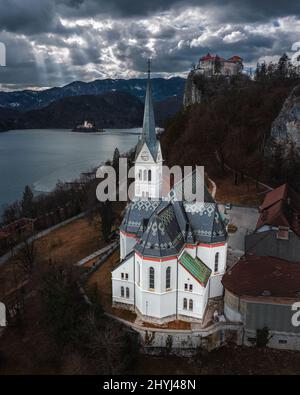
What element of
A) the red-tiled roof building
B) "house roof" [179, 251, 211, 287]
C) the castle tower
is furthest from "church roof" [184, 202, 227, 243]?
the red-tiled roof building

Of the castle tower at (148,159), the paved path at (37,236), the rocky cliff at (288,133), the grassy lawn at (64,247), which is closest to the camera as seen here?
the castle tower at (148,159)

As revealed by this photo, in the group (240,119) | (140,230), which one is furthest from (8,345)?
(240,119)

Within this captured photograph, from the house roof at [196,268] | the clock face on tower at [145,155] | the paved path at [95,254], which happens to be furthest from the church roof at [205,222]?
the paved path at [95,254]

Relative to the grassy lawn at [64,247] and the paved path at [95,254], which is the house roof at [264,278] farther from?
the grassy lawn at [64,247]

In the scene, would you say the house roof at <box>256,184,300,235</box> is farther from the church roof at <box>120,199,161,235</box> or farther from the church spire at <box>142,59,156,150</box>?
the church spire at <box>142,59,156,150</box>

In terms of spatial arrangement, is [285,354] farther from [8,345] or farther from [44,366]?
[8,345]

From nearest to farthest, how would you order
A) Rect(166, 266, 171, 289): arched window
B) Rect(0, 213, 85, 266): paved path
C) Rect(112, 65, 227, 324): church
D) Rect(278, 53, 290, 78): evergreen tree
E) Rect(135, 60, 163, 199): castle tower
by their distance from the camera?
Rect(112, 65, 227, 324): church → Rect(166, 266, 171, 289): arched window → Rect(135, 60, 163, 199): castle tower → Rect(0, 213, 85, 266): paved path → Rect(278, 53, 290, 78): evergreen tree
